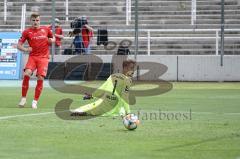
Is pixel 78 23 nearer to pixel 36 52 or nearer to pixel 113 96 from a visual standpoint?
pixel 36 52

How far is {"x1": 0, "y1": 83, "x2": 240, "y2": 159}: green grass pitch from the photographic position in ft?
31.0

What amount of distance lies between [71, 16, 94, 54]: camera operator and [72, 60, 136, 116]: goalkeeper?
59.8 feet

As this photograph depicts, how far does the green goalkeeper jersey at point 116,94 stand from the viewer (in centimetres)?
1446

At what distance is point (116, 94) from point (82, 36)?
1936cm

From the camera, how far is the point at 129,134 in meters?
11.6

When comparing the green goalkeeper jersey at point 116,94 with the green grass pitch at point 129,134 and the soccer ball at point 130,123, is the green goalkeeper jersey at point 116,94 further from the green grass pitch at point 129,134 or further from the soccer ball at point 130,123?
the soccer ball at point 130,123

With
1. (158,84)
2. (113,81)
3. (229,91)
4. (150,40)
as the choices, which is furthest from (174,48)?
(113,81)

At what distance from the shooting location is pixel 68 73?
32125mm

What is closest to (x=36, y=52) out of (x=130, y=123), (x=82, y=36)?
(x=130, y=123)

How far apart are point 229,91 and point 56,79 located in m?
9.23

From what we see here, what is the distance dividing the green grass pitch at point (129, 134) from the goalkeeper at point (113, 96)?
1.33ft

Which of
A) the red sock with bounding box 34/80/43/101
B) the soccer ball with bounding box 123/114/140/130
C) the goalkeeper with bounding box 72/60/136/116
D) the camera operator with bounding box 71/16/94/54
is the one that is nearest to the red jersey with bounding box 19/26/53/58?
the red sock with bounding box 34/80/43/101

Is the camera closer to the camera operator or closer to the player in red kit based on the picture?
the camera operator

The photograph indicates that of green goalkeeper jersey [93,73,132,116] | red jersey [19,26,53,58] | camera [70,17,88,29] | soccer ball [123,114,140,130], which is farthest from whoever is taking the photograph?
camera [70,17,88,29]
